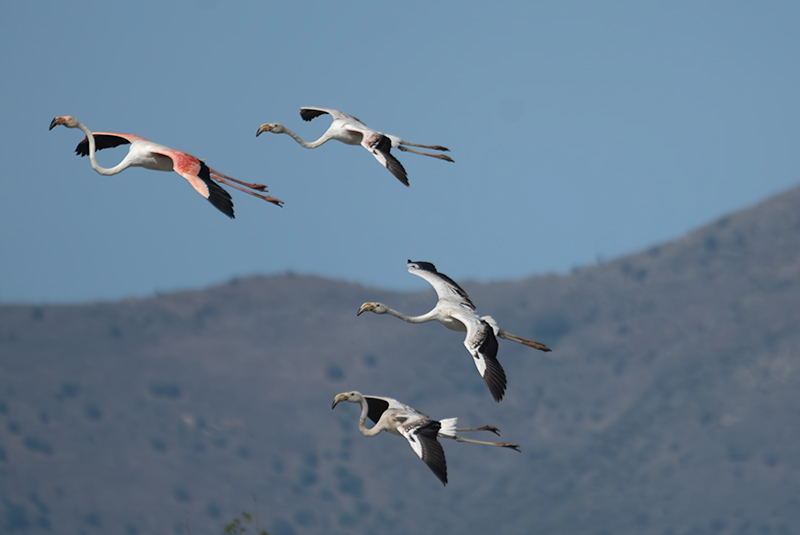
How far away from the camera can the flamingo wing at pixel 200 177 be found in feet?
65.4

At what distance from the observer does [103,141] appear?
81.8 feet

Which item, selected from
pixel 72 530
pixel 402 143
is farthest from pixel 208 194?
pixel 72 530

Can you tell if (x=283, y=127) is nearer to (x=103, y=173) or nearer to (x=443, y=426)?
(x=103, y=173)

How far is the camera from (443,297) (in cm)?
2595

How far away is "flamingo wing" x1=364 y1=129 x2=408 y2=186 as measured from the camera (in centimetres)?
2311

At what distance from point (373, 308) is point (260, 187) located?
3.76 meters

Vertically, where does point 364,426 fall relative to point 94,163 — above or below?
below

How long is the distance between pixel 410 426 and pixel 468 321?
3.83m

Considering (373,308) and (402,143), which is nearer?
(373,308)

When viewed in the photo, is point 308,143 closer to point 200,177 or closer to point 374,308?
point 374,308

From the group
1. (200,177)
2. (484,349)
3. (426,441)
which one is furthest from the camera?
(484,349)

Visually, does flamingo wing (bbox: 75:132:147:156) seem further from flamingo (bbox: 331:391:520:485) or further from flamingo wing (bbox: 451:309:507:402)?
flamingo wing (bbox: 451:309:507:402)

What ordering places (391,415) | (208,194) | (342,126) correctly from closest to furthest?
1. (208,194)
2. (391,415)
3. (342,126)

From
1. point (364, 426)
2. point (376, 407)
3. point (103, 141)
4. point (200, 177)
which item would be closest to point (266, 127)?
point (103, 141)
